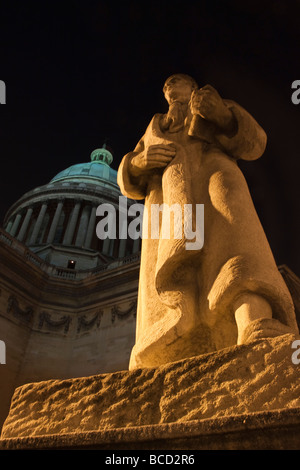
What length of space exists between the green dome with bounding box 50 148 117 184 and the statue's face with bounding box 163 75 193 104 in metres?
41.2

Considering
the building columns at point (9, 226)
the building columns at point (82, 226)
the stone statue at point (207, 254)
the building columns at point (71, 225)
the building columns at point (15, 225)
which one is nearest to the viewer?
the stone statue at point (207, 254)

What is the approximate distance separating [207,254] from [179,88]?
2.37 metres

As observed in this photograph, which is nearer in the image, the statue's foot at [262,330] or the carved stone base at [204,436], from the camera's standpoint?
the carved stone base at [204,436]

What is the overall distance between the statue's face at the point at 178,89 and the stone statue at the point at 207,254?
1.09 feet

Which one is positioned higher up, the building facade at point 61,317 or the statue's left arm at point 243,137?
the building facade at point 61,317

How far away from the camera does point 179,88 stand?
14.0ft

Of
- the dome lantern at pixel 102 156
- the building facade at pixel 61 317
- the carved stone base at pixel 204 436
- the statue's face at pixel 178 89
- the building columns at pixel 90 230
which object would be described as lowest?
the carved stone base at pixel 204 436

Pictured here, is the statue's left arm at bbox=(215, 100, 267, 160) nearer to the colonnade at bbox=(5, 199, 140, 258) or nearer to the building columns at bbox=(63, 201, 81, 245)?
the colonnade at bbox=(5, 199, 140, 258)

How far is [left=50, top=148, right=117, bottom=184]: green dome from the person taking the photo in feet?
150

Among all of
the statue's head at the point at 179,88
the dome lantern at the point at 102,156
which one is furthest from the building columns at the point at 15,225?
the statue's head at the point at 179,88

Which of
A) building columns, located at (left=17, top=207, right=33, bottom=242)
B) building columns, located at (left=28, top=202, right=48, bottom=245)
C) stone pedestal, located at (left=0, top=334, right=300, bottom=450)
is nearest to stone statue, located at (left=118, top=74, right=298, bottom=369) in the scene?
stone pedestal, located at (left=0, top=334, right=300, bottom=450)

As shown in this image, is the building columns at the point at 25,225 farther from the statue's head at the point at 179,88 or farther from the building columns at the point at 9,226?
the statue's head at the point at 179,88

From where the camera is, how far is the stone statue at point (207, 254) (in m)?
2.39

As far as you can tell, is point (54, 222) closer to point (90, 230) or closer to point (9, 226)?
point (90, 230)
